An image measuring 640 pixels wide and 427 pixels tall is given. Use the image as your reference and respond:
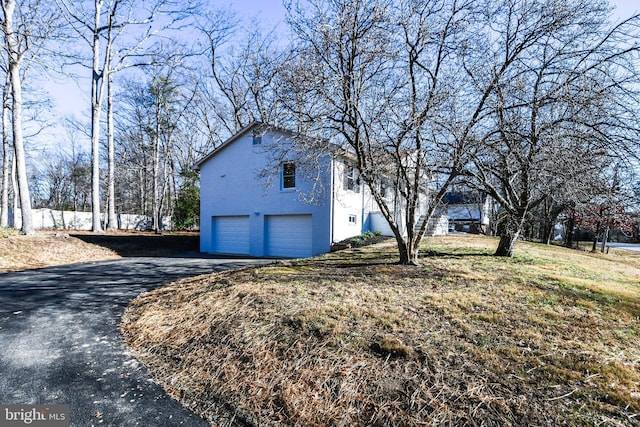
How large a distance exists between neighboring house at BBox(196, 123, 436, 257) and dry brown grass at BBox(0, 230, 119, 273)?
4.45m

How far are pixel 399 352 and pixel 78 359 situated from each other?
3.47 m

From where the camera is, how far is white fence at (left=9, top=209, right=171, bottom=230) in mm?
20297

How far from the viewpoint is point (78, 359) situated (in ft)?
11.5

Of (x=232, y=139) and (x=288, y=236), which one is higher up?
(x=232, y=139)

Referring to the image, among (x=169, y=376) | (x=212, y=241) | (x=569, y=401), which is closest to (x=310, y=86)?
(x=169, y=376)

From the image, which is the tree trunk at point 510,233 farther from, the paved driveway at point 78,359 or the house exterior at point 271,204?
the paved driveway at point 78,359

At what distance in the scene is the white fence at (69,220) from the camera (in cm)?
2030

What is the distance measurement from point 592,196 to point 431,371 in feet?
19.9

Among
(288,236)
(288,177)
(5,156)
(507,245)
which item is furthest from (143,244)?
(507,245)

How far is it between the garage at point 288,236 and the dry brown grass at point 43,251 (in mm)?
6282

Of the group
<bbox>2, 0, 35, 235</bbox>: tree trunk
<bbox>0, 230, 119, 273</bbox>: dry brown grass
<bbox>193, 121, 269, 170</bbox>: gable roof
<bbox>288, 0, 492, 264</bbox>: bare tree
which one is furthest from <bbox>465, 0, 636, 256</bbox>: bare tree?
<bbox>2, 0, 35, 235</bbox>: tree trunk

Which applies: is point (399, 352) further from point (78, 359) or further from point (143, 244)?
point (143, 244)

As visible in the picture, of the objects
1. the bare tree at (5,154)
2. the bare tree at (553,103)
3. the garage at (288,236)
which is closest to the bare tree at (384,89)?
the bare tree at (553,103)

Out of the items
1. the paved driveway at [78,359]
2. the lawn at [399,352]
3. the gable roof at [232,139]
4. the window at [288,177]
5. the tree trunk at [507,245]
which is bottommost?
the paved driveway at [78,359]
